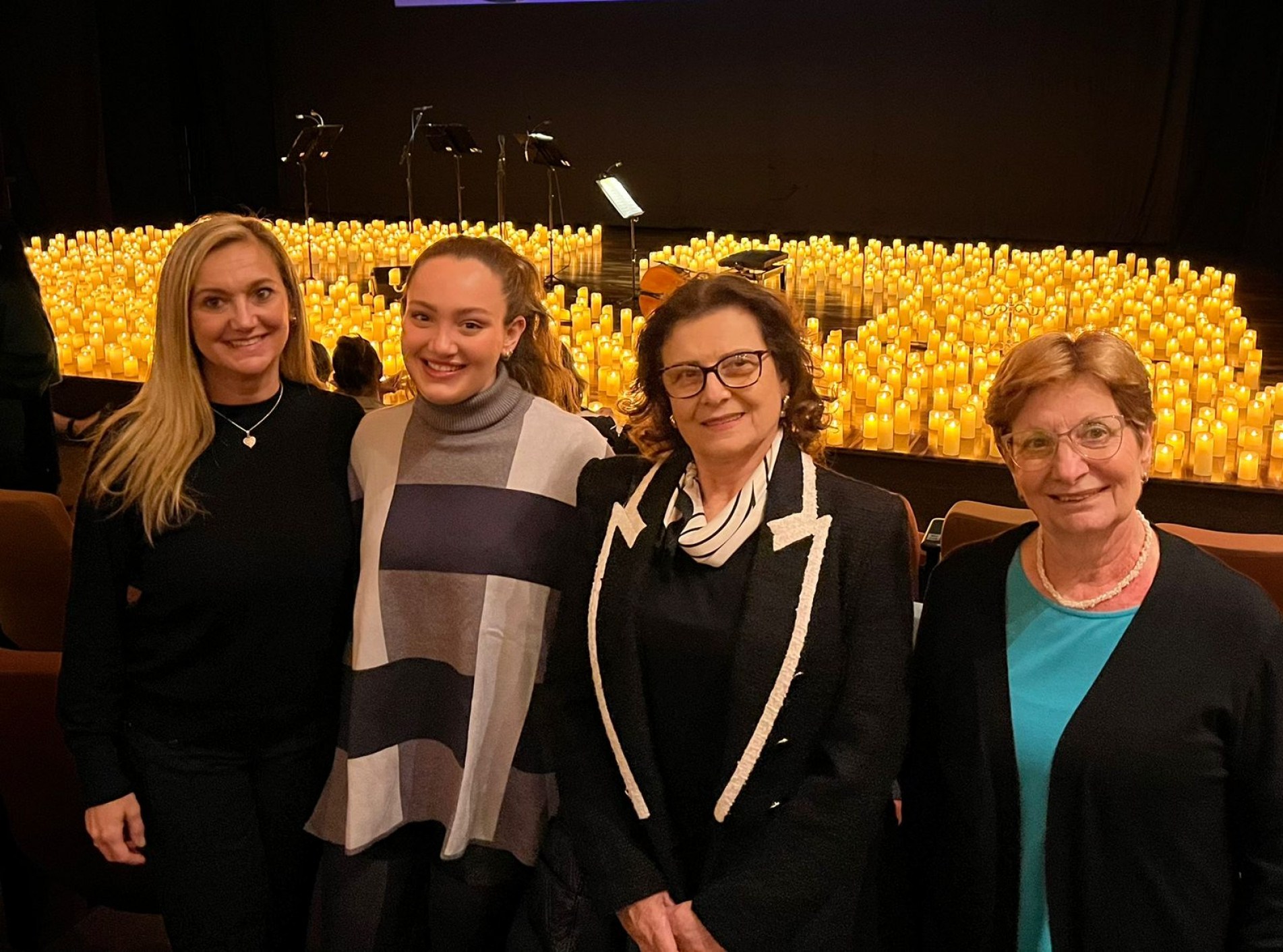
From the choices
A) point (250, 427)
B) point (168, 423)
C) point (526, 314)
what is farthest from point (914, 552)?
point (168, 423)

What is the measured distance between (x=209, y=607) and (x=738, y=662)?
792 millimetres

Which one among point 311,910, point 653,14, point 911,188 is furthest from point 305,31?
point 311,910

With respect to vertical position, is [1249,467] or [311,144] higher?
[311,144]

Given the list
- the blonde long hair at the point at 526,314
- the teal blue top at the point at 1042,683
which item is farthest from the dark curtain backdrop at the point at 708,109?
the teal blue top at the point at 1042,683

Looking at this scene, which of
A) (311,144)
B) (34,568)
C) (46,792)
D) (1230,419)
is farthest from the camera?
(311,144)

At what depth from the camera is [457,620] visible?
75.0 inches

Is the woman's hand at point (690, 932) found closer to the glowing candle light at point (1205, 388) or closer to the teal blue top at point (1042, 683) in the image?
the teal blue top at point (1042, 683)

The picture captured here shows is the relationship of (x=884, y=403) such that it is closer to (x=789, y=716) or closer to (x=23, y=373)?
(x=23, y=373)

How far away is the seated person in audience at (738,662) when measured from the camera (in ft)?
5.59

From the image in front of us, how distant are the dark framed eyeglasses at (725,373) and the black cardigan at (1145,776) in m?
0.39

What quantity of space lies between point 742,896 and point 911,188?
38.6 feet

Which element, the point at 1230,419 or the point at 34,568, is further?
the point at 1230,419

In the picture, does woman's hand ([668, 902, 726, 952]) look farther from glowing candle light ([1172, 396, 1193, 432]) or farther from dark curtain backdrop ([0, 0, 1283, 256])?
dark curtain backdrop ([0, 0, 1283, 256])

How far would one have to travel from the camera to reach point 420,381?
1.92 metres
